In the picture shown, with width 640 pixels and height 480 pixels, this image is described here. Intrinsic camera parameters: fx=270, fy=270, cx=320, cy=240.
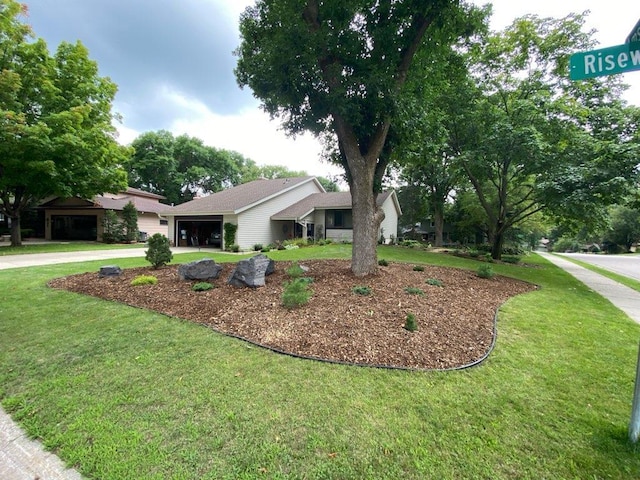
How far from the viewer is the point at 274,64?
6164 millimetres

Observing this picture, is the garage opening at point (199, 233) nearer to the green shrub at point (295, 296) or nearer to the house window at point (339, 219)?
the house window at point (339, 219)

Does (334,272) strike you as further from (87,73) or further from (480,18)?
(87,73)

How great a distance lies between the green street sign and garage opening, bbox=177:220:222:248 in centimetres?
1992

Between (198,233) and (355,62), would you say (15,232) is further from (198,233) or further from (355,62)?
(355,62)

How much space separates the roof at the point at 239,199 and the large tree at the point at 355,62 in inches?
427

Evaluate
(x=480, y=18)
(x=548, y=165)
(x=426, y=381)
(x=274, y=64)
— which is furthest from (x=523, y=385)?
(x=548, y=165)

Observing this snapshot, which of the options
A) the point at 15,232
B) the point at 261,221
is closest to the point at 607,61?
the point at 261,221

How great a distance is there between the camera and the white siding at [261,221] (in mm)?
17141

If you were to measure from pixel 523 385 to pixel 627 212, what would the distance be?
163ft

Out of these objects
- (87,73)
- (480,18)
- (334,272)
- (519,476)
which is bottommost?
(519,476)

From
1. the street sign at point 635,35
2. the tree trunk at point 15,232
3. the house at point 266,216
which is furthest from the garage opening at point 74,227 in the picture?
the street sign at point 635,35

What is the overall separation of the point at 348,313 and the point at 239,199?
16216mm

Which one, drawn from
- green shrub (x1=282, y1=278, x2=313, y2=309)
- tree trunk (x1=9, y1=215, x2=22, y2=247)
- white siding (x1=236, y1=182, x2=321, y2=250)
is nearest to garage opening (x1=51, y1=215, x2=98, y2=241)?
tree trunk (x1=9, y1=215, x2=22, y2=247)

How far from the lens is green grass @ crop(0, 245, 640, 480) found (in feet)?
6.21
